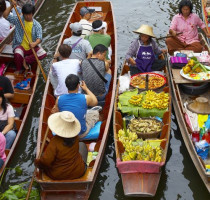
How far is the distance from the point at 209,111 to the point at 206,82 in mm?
889

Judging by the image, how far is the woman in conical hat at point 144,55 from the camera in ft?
26.8

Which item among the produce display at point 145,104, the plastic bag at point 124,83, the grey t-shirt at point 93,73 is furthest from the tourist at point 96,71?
the plastic bag at point 124,83

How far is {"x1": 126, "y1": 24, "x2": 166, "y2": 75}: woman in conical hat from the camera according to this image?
8172 mm

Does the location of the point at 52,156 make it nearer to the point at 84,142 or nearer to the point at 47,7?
the point at 84,142

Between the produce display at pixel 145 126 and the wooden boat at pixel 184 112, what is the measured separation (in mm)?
527

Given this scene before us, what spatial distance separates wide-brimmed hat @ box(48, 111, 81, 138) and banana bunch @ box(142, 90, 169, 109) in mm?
2189

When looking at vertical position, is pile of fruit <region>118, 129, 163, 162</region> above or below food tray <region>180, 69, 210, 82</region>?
below

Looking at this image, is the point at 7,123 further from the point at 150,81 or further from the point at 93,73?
the point at 150,81

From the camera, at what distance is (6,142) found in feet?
22.2

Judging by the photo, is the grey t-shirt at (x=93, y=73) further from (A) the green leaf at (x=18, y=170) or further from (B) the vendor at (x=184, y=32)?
(B) the vendor at (x=184, y=32)

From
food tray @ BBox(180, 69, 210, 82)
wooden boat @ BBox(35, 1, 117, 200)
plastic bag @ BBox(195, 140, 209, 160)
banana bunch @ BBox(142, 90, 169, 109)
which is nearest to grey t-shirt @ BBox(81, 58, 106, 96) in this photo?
wooden boat @ BBox(35, 1, 117, 200)

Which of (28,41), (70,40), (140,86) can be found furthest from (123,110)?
(28,41)

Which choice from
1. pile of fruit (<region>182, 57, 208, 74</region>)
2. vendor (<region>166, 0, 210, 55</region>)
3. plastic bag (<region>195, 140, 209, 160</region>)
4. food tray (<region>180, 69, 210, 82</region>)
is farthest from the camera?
vendor (<region>166, 0, 210, 55</region>)

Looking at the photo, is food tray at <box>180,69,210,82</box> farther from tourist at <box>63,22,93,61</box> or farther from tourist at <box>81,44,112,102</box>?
tourist at <box>63,22,93,61</box>
